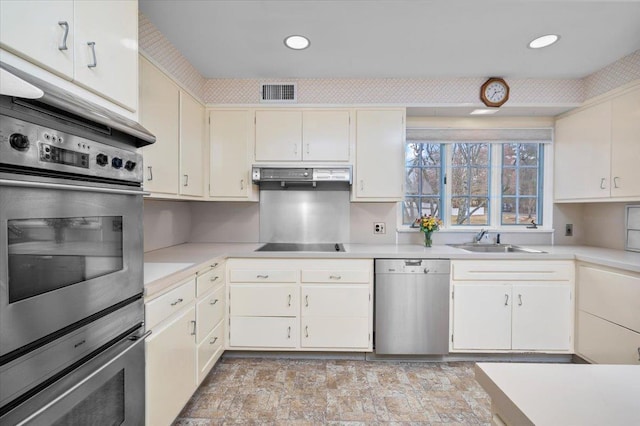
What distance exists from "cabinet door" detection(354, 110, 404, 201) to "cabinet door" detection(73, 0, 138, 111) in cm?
186

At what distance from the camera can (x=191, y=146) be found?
98.3 inches

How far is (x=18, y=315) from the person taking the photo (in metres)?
0.80

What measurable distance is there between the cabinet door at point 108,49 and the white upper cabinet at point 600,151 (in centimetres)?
329

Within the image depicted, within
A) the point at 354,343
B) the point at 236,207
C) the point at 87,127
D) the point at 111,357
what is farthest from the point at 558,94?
the point at 111,357

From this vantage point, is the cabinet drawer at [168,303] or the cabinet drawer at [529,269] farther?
the cabinet drawer at [529,269]

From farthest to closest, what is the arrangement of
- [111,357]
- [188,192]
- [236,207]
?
[236,207] < [188,192] < [111,357]

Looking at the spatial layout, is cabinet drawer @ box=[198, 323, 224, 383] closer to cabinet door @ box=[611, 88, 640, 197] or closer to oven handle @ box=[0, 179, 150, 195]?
oven handle @ box=[0, 179, 150, 195]

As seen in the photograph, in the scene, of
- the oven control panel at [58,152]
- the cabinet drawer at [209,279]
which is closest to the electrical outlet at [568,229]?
the cabinet drawer at [209,279]

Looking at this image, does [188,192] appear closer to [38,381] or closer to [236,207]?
[236,207]

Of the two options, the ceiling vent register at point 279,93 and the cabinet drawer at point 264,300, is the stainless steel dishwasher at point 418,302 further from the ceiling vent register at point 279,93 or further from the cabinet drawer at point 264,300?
the ceiling vent register at point 279,93

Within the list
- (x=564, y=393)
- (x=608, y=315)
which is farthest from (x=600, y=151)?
(x=564, y=393)

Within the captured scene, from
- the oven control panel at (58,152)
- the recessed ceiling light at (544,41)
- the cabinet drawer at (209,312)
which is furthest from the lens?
the recessed ceiling light at (544,41)

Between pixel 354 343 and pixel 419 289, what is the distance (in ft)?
2.25

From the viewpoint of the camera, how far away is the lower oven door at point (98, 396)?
2.84ft
